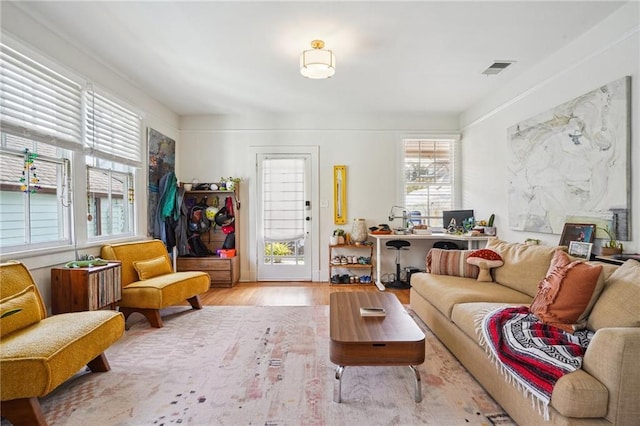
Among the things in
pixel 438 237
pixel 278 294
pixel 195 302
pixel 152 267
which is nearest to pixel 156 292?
pixel 152 267

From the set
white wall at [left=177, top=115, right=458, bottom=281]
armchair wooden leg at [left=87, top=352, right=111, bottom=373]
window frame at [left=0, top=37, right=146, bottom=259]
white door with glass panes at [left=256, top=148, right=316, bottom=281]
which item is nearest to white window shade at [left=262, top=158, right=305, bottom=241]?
white door with glass panes at [left=256, top=148, right=316, bottom=281]

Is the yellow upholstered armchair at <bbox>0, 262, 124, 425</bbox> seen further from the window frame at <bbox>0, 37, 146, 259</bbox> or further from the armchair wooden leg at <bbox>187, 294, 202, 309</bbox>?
the armchair wooden leg at <bbox>187, 294, 202, 309</bbox>

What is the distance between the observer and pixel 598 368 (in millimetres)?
1396

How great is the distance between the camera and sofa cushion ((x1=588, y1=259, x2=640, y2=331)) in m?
1.65

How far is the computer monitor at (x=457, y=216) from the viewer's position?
15.5 ft

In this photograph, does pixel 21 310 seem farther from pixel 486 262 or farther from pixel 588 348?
pixel 486 262

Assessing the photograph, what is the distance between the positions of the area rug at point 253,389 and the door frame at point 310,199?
2306mm

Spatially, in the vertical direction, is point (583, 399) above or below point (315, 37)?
below

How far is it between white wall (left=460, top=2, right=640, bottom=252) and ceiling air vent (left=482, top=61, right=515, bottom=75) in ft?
Result: 0.92

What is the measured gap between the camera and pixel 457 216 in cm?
480

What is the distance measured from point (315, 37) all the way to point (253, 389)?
9.36 feet

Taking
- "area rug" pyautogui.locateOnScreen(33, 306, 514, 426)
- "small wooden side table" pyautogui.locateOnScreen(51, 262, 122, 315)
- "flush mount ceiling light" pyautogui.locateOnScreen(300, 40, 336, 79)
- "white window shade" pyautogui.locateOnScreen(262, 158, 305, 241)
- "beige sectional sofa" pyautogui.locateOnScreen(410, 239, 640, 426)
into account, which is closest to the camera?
"beige sectional sofa" pyautogui.locateOnScreen(410, 239, 640, 426)

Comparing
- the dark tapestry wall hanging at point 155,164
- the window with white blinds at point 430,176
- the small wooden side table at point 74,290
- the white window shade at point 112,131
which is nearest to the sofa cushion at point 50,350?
the small wooden side table at point 74,290

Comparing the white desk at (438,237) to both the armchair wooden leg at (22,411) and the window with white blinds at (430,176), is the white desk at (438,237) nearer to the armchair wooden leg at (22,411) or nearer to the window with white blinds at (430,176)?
the window with white blinds at (430,176)
